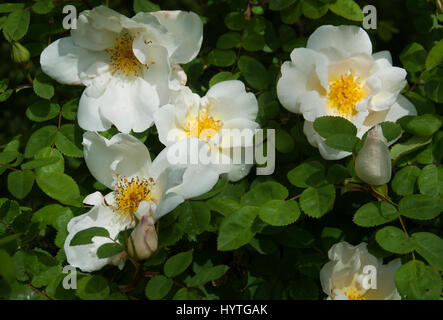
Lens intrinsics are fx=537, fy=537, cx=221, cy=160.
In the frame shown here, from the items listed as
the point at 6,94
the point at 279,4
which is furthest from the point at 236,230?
the point at 6,94

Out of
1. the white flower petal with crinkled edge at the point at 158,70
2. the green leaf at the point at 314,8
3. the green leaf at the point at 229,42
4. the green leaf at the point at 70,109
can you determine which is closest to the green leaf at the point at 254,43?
the green leaf at the point at 229,42

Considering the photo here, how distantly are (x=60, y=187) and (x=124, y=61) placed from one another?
1.26 feet

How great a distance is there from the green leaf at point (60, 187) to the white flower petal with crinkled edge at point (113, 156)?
61mm

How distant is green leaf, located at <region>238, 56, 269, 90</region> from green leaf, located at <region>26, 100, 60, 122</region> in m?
0.50

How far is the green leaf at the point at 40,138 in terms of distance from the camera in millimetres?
1372

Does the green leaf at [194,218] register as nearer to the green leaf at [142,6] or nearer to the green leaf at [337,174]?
the green leaf at [337,174]

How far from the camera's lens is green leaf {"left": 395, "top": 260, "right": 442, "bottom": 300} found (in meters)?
1.03

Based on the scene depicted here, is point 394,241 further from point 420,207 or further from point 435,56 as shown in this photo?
point 435,56

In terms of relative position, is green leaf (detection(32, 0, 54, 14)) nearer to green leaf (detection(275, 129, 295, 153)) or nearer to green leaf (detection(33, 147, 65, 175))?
green leaf (detection(33, 147, 65, 175))

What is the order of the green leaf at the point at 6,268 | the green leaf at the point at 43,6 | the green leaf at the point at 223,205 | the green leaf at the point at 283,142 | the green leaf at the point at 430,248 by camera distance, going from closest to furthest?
1. the green leaf at the point at 6,268
2. the green leaf at the point at 430,248
3. the green leaf at the point at 223,205
4. the green leaf at the point at 283,142
5. the green leaf at the point at 43,6

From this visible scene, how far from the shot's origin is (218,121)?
1376 millimetres

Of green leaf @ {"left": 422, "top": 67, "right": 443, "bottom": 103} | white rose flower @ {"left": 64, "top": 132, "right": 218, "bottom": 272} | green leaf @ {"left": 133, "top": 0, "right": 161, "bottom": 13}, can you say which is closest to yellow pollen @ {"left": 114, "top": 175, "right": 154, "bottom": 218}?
white rose flower @ {"left": 64, "top": 132, "right": 218, "bottom": 272}

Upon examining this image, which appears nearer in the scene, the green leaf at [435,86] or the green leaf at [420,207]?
the green leaf at [420,207]
